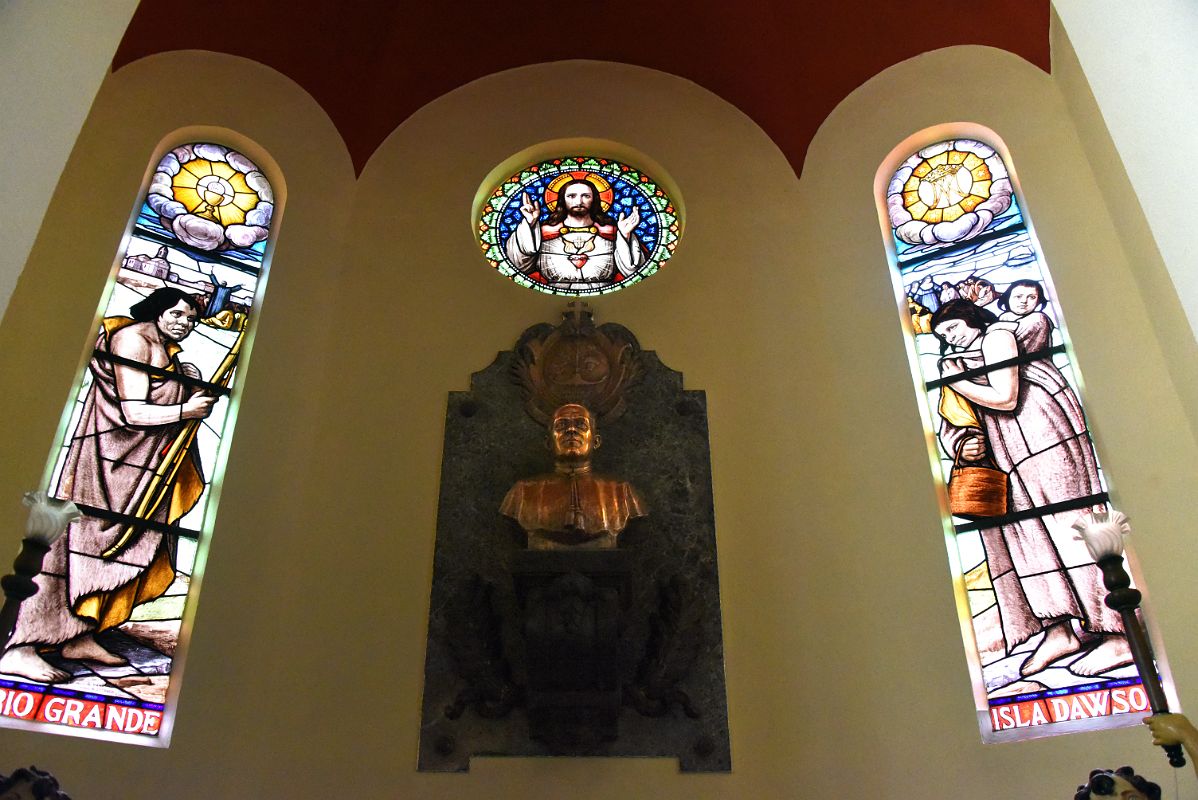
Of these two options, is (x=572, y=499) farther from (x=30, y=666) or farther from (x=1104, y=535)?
(x=30, y=666)

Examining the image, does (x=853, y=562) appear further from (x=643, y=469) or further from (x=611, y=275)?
(x=611, y=275)

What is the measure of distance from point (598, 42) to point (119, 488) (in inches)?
173

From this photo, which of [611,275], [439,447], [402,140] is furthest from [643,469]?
[402,140]

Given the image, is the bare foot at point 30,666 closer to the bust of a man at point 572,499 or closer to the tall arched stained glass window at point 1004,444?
the bust of a man at point 572,499

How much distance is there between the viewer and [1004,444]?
18.5ft

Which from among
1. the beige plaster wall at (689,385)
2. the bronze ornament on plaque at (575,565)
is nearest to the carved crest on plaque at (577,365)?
the bronze ornament on plaque at (575,565)

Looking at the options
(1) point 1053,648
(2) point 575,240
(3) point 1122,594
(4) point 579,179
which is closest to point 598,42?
(4) point 579,179

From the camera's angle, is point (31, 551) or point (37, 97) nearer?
point (37, 97)

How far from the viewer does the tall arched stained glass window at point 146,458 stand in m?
4.86

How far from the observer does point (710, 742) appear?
503 centimetres

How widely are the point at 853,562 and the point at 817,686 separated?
2.16 ft

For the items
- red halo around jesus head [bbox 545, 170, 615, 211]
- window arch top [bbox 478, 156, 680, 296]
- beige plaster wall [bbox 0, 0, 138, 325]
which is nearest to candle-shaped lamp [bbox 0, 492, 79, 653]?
beige plaster wall [bbox 0, 0, 138, 325]

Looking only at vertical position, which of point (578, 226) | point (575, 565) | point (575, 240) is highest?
point (578, 226)

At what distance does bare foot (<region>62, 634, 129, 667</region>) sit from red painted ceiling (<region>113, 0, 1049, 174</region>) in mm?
3476
